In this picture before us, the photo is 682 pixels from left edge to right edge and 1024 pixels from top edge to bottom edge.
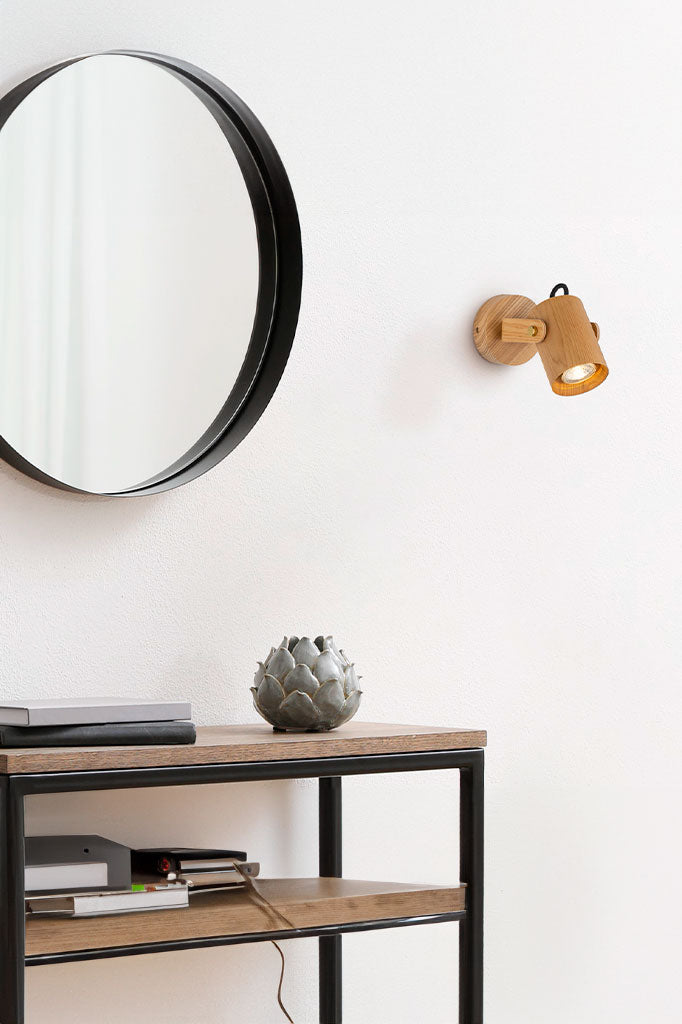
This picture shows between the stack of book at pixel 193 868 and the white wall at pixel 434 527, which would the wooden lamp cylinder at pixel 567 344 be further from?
the stack of book at pixel 193 868

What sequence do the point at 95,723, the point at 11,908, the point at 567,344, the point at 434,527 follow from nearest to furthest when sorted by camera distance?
the point at 11,908, the point at 95,723, the point at 567,344, the point at 434,527

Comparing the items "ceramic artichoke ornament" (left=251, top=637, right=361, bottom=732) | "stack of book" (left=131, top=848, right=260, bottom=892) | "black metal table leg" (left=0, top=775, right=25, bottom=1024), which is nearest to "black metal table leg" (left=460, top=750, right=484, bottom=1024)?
"ceramic artichoke ornament" (left=251, top=637, right=361, bottom=732)

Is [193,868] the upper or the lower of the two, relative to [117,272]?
lower

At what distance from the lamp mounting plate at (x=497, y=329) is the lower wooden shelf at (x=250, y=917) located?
2.90 ft

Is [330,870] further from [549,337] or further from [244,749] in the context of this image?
[549,337]

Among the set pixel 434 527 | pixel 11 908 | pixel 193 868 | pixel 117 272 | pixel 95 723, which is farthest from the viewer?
pixel 434 527

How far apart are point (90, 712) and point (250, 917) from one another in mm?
325

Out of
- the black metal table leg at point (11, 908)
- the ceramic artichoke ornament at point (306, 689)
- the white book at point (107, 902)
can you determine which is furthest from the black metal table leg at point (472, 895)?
the black metal table leg at point (11, 908)

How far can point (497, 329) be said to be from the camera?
2080 millimetres

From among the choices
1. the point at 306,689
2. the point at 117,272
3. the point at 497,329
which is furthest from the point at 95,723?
the point at 497,329

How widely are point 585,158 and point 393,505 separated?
29.4 inches

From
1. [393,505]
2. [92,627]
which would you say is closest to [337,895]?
[92,627]

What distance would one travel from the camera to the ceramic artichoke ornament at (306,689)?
1637 millimetres

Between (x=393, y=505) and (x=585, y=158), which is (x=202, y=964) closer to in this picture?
(x=393, y=505)
